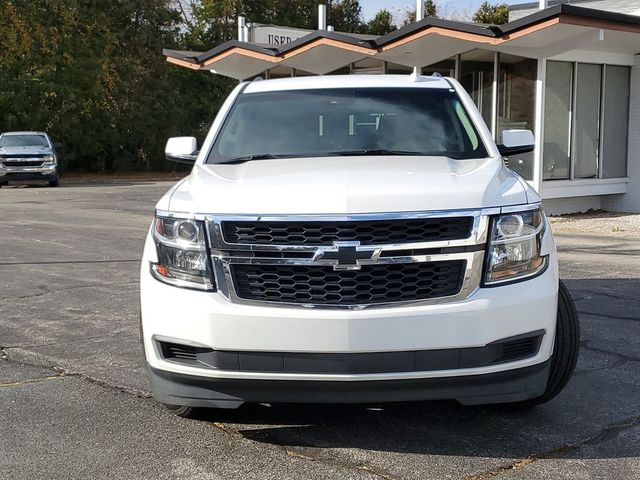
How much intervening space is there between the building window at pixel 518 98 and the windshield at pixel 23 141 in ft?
52.5

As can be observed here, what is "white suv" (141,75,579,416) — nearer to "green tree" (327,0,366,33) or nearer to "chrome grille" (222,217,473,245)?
"chrome grille" (222,217,473,245)

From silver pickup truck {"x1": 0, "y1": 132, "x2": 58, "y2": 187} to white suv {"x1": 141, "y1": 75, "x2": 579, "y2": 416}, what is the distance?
23420 millimetres

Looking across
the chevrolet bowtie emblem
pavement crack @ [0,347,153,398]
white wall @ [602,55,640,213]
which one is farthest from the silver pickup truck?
the chevrolet bowtie emblem

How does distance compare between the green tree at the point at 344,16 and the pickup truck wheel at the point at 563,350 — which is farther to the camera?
the green tree at the point at 344,16

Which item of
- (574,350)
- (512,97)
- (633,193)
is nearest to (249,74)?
(512,97)

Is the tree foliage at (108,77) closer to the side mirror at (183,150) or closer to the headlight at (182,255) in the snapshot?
the side mirror at (183,150)

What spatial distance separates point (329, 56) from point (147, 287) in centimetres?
1580

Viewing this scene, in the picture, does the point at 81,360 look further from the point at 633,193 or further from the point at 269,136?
the point at 633,193

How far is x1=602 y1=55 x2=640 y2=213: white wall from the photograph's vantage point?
1725cm

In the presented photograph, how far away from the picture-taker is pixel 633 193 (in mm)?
17500

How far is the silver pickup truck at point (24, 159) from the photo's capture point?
25672 millimetres

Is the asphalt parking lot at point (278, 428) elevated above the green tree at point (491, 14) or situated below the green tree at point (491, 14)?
below

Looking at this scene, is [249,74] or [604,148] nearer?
[604,148]

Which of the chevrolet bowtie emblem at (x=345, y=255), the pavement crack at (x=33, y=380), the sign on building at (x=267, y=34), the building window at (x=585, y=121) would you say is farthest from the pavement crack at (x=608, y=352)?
the sign on building at (x=267, y=34)
